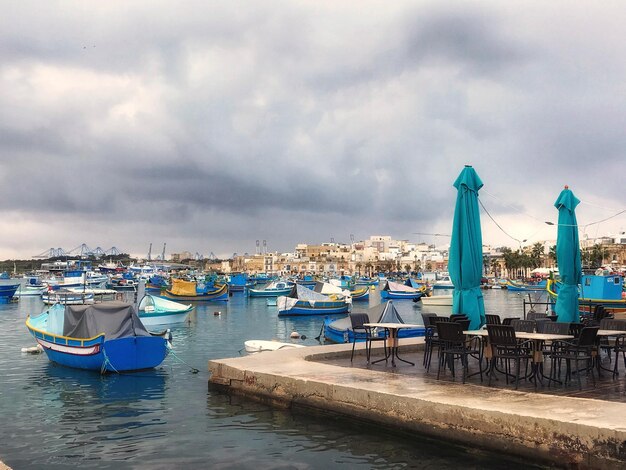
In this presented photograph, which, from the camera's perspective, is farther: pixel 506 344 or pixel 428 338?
pixel 428 338

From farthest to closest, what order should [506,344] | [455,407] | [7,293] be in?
1. [7,293]
2. [506,344]
3. [455,407]

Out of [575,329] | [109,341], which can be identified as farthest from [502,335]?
[109,341]

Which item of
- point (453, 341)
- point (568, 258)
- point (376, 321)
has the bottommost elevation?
point (376, 321)

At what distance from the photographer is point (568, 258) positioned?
55.0 ft

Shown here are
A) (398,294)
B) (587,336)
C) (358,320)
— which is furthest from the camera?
(398,294)

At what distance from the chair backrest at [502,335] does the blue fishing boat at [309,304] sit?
40.2 meters

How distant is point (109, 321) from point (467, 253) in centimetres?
1217

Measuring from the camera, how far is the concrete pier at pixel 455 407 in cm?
811

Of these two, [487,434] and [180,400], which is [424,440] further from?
[180,400]

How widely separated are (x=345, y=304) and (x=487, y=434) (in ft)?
151

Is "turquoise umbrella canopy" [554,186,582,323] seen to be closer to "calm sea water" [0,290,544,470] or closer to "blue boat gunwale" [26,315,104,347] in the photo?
"calm sea water" [0,290,544,470]

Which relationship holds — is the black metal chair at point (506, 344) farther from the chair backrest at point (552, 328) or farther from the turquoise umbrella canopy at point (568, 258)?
the turquoise umbrella canopy at point (568, 258)

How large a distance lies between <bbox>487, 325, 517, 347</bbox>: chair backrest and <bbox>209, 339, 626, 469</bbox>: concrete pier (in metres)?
0.89

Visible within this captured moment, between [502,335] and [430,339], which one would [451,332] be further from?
[430,339]
